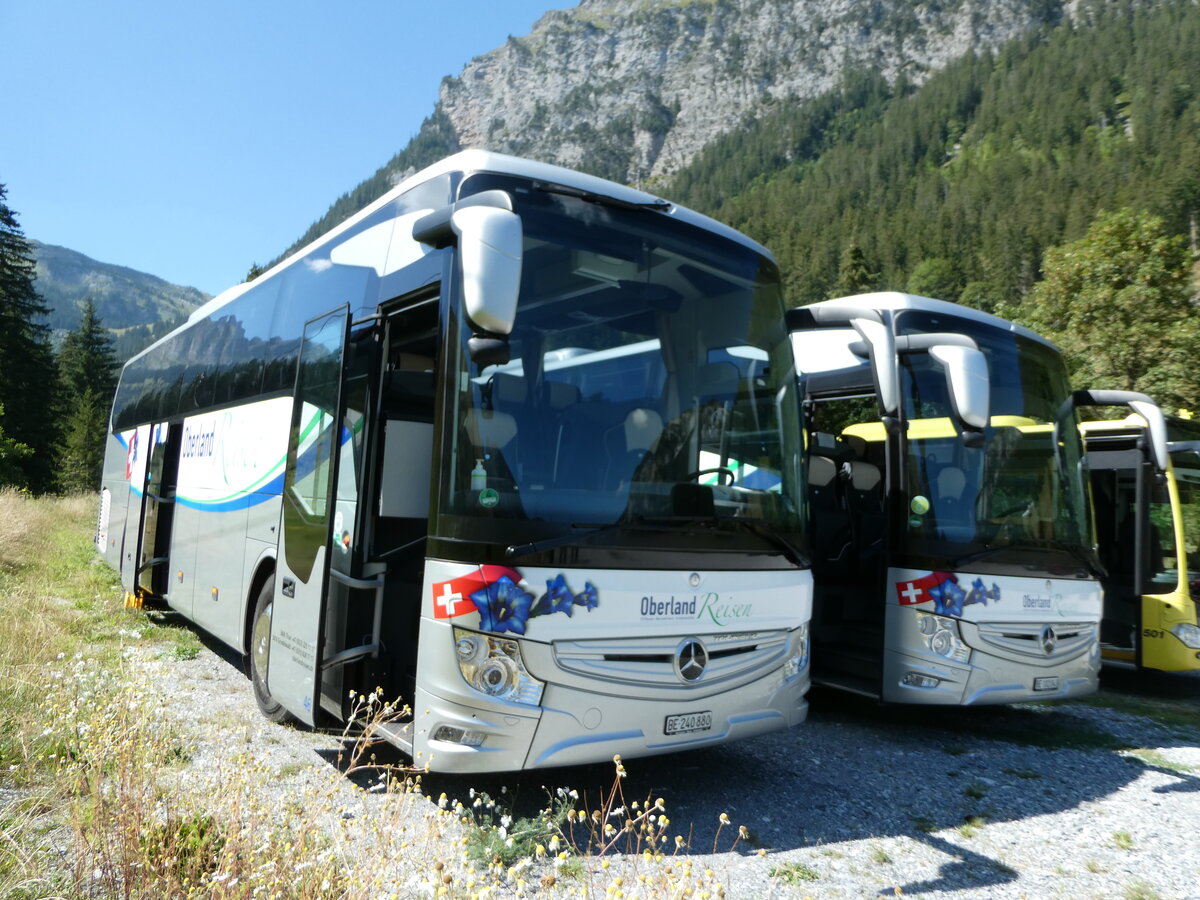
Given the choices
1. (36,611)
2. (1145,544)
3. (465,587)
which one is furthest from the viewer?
(1145,544)

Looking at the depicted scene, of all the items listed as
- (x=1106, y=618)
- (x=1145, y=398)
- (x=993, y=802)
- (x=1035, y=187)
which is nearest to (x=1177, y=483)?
(x=1106, y=618)

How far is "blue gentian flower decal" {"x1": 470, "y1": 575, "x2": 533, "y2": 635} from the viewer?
4.20m

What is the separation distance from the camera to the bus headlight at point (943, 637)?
21.2ft

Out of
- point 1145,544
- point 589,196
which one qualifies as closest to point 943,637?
point 1145,544

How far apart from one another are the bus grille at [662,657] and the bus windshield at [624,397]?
0.52m

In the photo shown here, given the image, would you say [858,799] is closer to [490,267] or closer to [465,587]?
[465,587]

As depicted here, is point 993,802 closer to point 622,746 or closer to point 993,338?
point 622,746

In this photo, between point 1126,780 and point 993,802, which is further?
point 1126,780

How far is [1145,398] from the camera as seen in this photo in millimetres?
7992

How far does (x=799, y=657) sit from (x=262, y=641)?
3.78m

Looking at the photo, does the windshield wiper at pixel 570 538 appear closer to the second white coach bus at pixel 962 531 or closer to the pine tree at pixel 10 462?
the second white coach bus at pixel 962 531

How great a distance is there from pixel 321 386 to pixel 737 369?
263 cm

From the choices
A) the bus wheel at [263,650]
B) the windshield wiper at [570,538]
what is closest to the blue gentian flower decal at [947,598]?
the windshield wiper at [570,538]

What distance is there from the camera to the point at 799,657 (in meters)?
5.46
